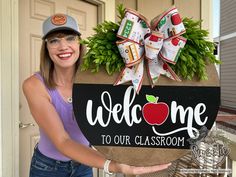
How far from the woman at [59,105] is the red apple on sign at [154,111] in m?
0.13

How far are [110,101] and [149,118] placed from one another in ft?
0.37

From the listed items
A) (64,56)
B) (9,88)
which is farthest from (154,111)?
(9,88)

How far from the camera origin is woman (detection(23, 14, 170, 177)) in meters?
0.84

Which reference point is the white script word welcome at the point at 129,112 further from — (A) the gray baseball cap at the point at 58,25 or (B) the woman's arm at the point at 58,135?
(A) the gray baseball cap at the point at 58,25

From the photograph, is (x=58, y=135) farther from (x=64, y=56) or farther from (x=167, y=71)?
(x=167, y=71)

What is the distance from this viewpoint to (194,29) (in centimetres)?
75

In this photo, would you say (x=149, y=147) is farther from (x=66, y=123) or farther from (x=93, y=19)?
(x=93, y=19)

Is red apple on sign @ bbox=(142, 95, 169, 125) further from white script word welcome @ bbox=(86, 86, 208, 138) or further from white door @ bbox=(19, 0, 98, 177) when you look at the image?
white door @ bbox=(19, 0, 98, 177)

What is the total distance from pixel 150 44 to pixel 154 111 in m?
0.17

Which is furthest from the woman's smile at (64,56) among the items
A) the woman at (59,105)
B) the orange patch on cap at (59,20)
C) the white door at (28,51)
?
the white door at (28,51)

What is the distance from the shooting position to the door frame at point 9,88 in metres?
1.78

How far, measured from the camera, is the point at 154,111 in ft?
2.46

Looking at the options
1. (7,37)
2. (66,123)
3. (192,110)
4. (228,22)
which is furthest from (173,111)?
(228,22)

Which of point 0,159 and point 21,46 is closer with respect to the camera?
point 0,159
